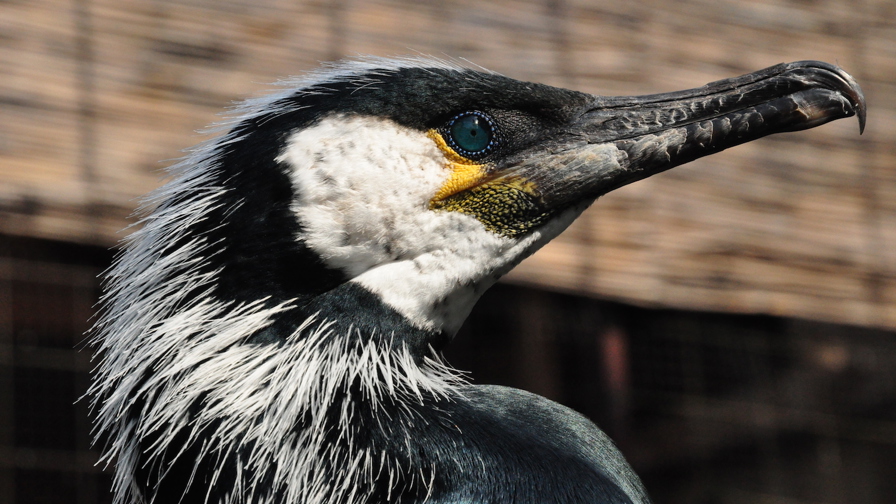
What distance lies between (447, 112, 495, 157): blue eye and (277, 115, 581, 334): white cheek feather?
65mm

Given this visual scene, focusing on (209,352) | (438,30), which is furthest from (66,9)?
(209,352)

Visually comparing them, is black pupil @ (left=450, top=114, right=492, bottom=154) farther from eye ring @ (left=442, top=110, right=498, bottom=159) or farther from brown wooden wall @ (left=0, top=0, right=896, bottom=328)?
brown wooden wall @ (left=0, top=0, right=896, bottom=328)

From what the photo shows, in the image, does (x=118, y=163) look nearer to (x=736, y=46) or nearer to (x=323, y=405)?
(x=323, y=405)

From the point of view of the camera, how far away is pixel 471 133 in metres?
2.63

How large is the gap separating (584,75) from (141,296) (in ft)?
10.9

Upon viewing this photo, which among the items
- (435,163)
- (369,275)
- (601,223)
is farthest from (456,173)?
(601,223)

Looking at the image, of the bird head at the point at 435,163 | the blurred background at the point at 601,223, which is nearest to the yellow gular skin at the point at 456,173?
the bird head at the point at 435,163

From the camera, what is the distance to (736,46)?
573cm

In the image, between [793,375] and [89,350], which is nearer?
[89,350]

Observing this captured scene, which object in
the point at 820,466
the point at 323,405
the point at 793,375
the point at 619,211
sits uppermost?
the point at 323,405

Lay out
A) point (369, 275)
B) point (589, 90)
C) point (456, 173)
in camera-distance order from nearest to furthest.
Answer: point (369, 275) < point (456, 173) < point (589, 90)

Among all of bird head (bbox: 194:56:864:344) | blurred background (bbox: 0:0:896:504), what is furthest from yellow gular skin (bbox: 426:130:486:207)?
blurred background (bbox: 0:0:896:504)

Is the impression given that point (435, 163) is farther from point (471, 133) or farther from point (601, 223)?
point (601, 223)

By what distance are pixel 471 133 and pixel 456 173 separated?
0.38 feet
